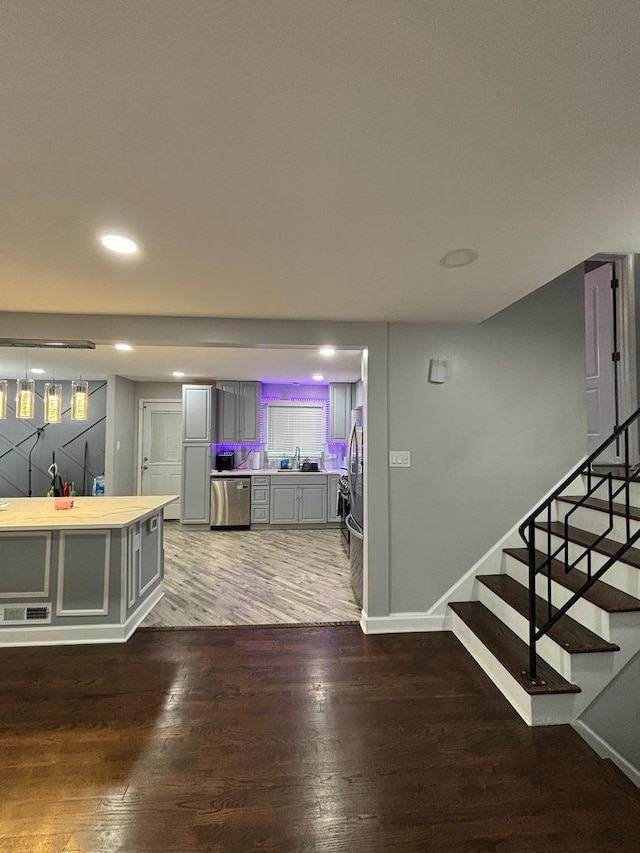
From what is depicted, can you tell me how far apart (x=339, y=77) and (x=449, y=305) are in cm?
189

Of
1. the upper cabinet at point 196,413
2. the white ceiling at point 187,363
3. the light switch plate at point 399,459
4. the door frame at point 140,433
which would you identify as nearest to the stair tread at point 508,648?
the light switch plate at point 399,459

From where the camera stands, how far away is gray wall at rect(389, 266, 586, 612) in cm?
311

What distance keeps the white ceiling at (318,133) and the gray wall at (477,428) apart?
3.47 feet

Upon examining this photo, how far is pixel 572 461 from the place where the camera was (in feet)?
10.5

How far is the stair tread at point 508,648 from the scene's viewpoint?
2.04 m

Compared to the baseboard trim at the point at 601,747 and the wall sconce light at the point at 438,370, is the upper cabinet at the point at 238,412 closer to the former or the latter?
the wall sconce light at the point at 438,370

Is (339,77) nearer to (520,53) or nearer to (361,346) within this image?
(520,53)

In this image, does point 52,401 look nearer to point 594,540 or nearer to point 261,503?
point 261,503

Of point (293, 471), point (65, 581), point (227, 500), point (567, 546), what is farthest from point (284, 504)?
point (567, 546)

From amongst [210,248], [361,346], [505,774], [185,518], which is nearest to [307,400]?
[185,518]

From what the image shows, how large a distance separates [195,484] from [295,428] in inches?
75.0

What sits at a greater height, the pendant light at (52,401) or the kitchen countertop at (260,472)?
the pendant light at (52,401)

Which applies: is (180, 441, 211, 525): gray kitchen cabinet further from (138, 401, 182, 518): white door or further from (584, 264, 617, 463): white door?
(584, 264, 617, 463): white door

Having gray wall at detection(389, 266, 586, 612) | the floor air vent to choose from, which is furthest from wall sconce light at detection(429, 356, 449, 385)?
the floor air vent
